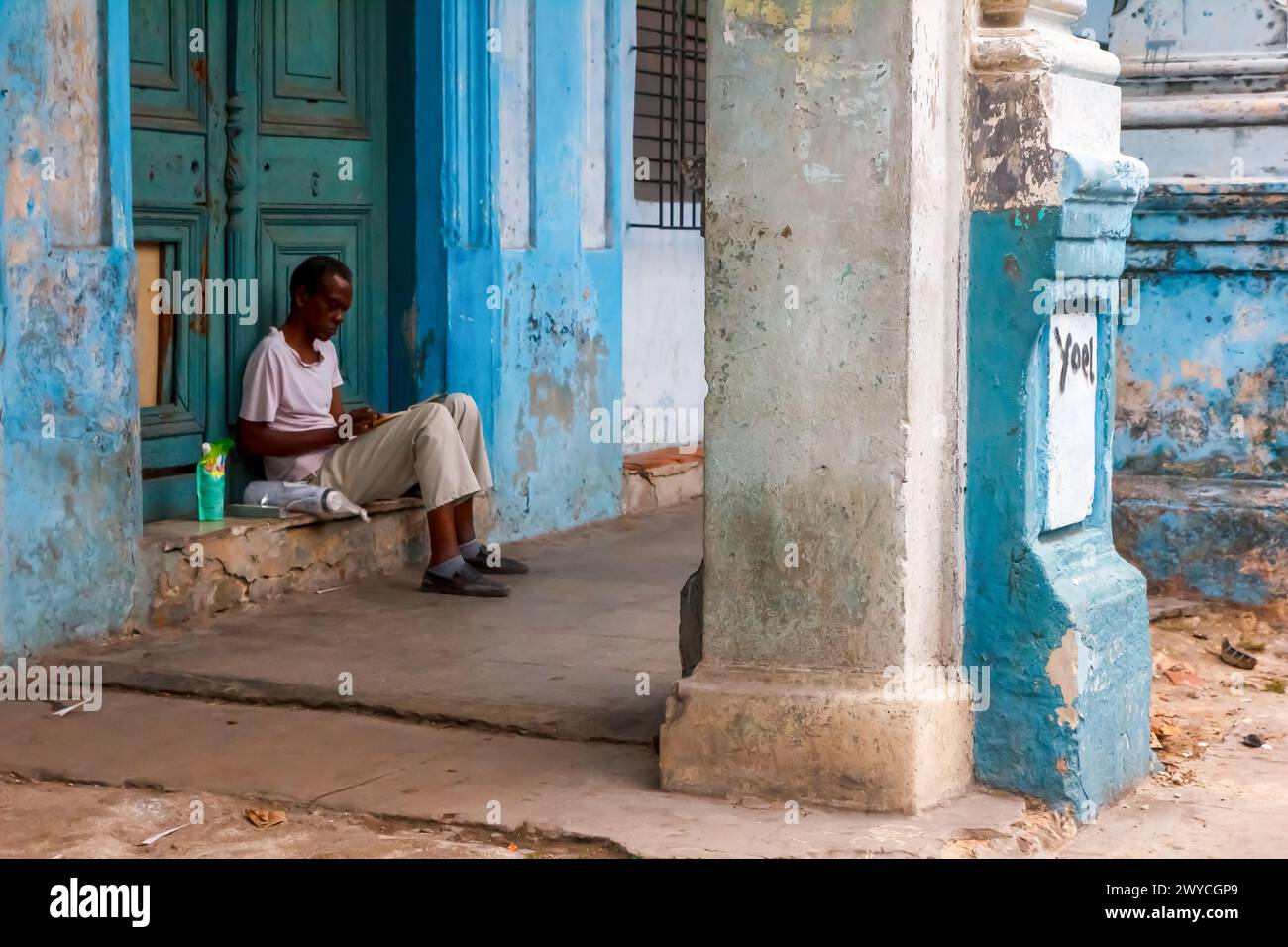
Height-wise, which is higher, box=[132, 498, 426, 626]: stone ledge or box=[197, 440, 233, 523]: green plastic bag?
box=[197, 440, 233, 523]: green plastic bag

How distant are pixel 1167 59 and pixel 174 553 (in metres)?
3.73

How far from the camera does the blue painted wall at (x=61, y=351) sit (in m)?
5.32

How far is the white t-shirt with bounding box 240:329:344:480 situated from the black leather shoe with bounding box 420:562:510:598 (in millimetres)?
563

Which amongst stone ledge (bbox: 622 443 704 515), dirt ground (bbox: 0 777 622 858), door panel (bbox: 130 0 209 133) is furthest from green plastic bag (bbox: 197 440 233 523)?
stone ledge (bbox: 622 443 704 515)

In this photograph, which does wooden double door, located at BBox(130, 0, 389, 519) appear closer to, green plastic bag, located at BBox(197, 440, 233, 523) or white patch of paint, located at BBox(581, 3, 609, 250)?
green plastic bag, located at BBox(197, 440, 233, 523)

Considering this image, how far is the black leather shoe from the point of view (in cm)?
652

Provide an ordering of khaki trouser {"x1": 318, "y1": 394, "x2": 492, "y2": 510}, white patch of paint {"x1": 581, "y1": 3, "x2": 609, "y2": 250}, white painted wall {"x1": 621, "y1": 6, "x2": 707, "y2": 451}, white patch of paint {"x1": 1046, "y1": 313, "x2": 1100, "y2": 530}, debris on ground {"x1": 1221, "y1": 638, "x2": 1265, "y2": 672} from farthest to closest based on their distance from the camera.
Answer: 1. white painted wall {"x1": 621, "y1": 6, "x2": 707, "y2": 451}
2. white patch of paint {"x1": 581, "y1": 3, "x2": 609, "y2": 250}
3. khaki trouser {"x1": 318, "y1": 394, "x2": 492, "y2": 510}
4. debris on ground {"x1": 1221, "y1": 638, "x2": 1265, "y2": 672}
5. white patch of paint {"x1": 1046, "y1": 313, "x2": 1100, "y2": 530}

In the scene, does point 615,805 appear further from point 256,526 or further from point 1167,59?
point 1167,59

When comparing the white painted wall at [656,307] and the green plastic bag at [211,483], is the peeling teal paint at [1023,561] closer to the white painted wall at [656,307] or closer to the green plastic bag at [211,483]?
the green plastic bag at [211,483]

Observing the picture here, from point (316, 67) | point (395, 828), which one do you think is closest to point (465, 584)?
point (316, 67)

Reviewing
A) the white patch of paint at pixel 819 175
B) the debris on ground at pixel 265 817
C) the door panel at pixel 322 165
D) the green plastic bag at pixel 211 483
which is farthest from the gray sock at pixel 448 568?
the white patch of paint at pixel 819 175

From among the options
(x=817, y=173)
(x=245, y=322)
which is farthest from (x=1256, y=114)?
(x=245, y=322)

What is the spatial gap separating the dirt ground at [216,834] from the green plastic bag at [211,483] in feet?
6.78

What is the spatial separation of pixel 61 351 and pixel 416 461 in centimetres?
147
